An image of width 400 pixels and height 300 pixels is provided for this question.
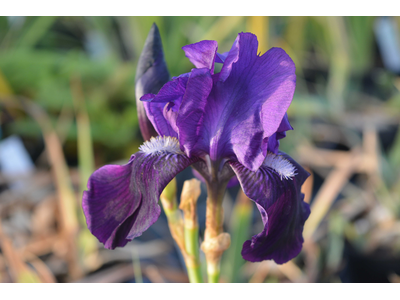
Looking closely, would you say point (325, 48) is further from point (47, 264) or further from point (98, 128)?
point (47, 264)

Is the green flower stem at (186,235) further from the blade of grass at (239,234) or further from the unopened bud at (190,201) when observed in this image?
the blade of grass at (239,234)

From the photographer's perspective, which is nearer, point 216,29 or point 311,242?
point 311,242

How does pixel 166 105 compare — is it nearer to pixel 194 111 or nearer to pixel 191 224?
pixel 194 111

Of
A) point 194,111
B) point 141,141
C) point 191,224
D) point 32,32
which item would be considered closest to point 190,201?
point 191,224

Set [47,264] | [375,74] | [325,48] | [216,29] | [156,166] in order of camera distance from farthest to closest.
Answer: [325,48], [375,74], [216,29], [47,264], [156,166]

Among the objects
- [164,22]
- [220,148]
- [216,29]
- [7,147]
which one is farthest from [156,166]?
[164,22]
